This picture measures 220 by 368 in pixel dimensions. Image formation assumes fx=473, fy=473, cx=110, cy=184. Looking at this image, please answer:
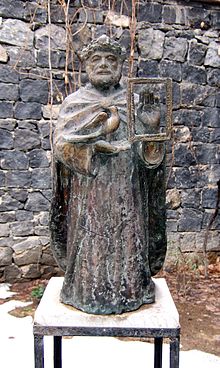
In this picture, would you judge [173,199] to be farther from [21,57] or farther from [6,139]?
[21,57]

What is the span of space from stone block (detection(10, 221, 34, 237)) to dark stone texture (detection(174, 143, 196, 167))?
1934mm

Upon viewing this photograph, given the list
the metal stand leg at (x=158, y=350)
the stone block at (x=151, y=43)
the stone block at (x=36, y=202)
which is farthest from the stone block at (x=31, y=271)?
the metal stand leg at (x=158, y=350)

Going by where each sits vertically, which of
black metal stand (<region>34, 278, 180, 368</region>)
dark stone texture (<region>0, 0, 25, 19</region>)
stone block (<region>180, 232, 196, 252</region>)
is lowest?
stone block (<region>180, 232, 196, 252</region>)

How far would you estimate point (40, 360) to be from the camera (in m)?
2.15

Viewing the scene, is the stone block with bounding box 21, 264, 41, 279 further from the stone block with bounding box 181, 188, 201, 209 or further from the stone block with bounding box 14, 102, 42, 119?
the stone block with bounding box 181, 188, 201, 209

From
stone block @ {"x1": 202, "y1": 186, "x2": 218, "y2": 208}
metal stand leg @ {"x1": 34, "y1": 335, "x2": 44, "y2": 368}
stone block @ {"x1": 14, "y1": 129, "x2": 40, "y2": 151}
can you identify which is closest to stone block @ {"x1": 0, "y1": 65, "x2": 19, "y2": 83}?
stone block @ {"x1": 14, "y1": 129, "x2": 40, "y2": 151}

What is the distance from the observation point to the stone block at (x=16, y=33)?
5.20 metres

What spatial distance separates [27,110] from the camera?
5309mm

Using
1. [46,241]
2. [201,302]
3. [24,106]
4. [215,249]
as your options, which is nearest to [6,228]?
[46,241]

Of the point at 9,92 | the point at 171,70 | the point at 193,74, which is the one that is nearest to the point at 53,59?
the point at 9,92

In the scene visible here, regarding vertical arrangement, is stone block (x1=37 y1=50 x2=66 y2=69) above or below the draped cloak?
above

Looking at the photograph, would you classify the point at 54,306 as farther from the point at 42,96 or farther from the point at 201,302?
the point at 42,96

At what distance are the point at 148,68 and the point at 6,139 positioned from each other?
6.18 ft

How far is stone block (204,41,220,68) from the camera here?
19.4 ft
